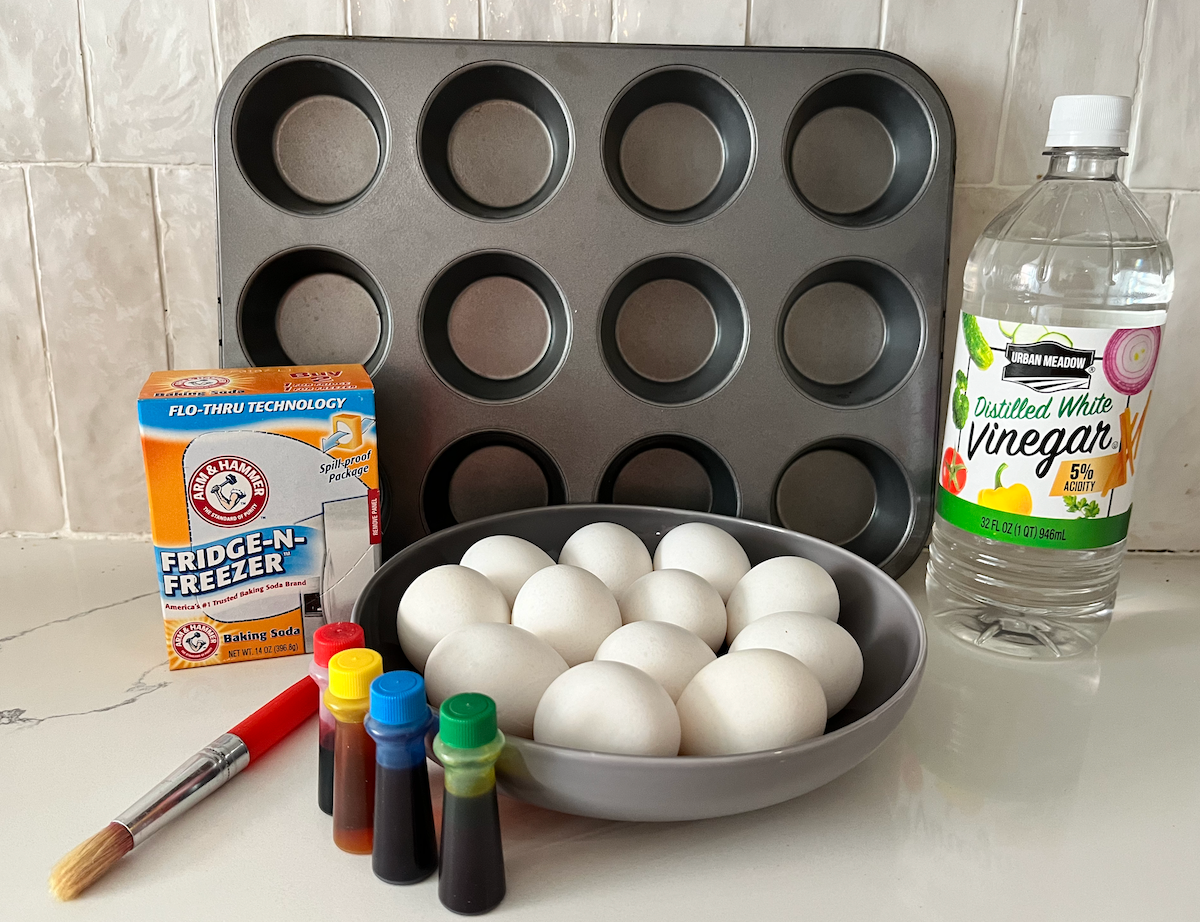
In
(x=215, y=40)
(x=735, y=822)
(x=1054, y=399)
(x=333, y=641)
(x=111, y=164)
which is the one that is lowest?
(x=735, y=822)

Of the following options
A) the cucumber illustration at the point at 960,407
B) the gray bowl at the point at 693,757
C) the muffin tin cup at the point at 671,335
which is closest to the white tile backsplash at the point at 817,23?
the muffin tin cup at the point at 671,335

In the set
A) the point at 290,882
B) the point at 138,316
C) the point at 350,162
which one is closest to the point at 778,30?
the point at 350,162

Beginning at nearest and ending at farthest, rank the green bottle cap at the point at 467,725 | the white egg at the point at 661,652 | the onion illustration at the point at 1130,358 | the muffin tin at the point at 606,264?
the green bottle cap at the point at 467,725 → the white egg at the point at 661,652 → the onion illustration at the point at 1130,358 → the muffin tin at the point at 606,264

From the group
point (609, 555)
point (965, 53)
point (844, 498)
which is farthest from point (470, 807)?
point (965, 53)

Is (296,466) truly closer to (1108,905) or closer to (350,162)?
(350,162)

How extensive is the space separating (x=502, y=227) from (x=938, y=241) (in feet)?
1.26

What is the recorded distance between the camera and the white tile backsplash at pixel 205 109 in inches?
30.9

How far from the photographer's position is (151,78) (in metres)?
0.79

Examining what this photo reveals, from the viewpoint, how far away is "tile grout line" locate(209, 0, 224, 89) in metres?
0.78

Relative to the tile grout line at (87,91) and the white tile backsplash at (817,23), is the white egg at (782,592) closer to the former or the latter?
the white tile backsplash at (817,23)

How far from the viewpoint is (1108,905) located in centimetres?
48

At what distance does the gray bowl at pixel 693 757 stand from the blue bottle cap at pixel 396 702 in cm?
5

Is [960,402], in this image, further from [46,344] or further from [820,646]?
[46,344]

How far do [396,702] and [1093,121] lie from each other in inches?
24.3
